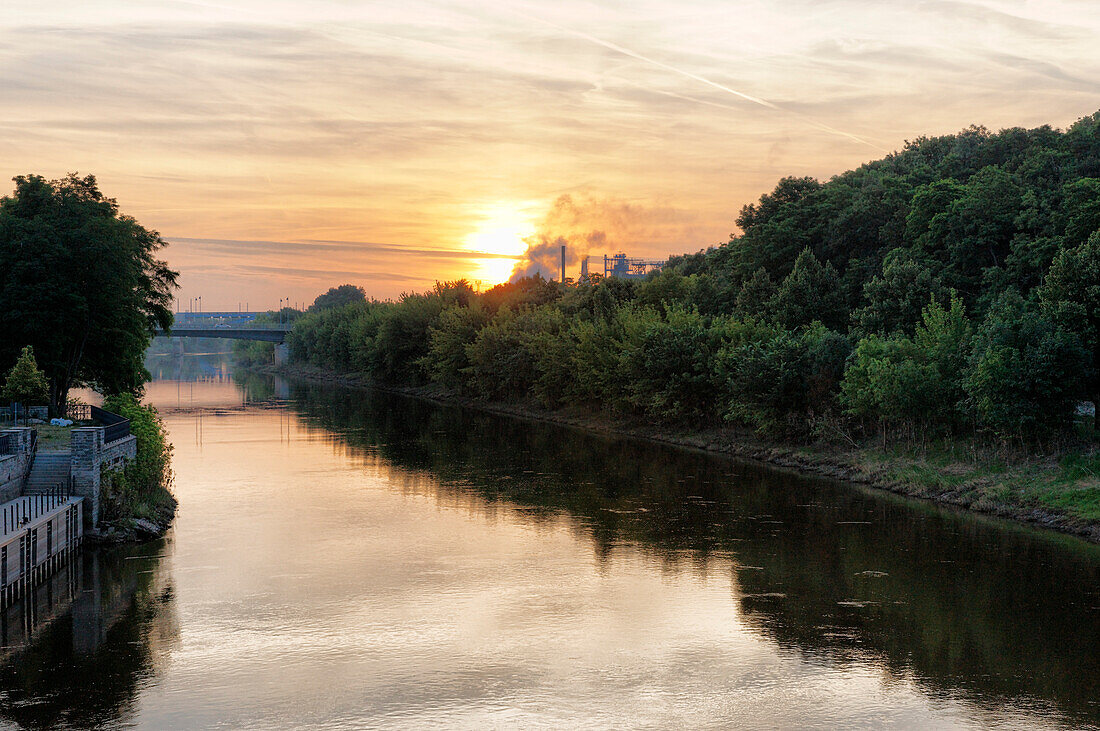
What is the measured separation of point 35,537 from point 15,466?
5.16 meters

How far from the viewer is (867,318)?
230 feet

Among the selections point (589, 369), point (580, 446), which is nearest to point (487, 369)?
point (589, 369)

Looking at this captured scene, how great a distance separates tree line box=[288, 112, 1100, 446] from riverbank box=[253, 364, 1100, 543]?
1.36 metres

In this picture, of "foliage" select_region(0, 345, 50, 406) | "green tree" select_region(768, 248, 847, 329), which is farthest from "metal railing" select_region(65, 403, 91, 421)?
"green tree" select_region(768, 248, 847, 329)

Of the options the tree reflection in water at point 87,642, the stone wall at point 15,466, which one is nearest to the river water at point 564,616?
the tree reflection in water at point 87,642

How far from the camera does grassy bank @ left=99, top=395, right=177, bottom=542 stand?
4062 cm

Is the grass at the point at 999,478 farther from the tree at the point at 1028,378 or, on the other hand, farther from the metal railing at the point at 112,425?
the metal railing at the point at 112,425

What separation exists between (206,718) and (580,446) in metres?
52.4

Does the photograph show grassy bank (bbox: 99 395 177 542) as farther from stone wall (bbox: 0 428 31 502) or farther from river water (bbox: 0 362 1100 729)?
stone wall (bbox: 0 428 31 502)

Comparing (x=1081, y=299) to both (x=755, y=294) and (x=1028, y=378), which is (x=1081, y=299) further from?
(x=755, y=294)

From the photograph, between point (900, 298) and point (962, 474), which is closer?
point (962, 474)

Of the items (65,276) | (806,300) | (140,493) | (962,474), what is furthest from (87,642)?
(806,300)

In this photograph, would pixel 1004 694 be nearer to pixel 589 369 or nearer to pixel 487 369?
pixel 589 369

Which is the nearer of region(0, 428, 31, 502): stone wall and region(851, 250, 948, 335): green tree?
region(0, 428, 31, 502): stone wall
